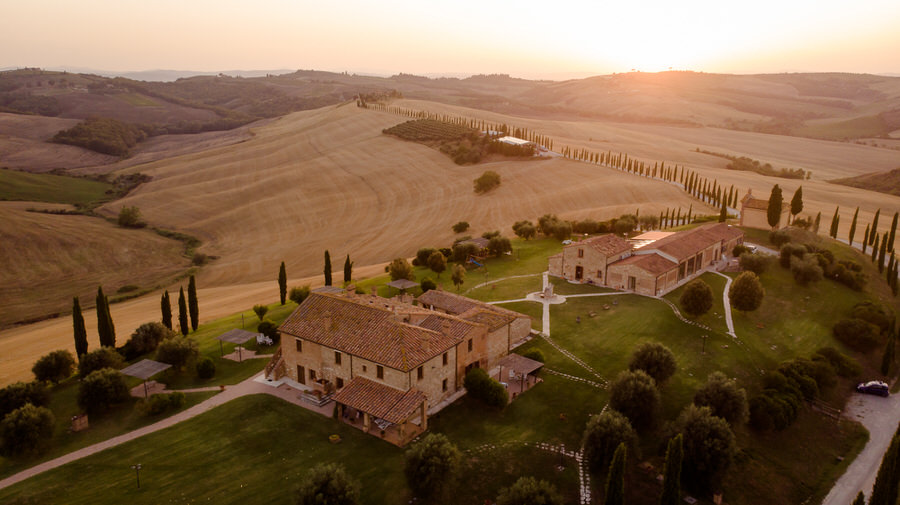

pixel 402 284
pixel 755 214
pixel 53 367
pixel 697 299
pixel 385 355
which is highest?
pixel 755 214

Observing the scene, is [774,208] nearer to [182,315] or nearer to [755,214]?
[755,214]

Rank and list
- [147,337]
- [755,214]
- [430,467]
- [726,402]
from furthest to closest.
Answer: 1. [755,214]
2. [147,337]
3. [726,402]
4. [430,467]

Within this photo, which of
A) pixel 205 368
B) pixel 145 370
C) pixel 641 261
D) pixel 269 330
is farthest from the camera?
pixel 641 261

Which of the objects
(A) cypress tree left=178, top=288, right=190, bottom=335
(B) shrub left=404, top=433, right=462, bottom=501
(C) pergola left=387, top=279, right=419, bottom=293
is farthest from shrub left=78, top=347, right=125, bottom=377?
(B) shrub left=404, top=433, right=462, bottom=501

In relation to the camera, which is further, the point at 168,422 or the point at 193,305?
the point at 193,305

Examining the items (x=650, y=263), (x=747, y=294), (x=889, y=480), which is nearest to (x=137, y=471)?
(x=889, y=480)

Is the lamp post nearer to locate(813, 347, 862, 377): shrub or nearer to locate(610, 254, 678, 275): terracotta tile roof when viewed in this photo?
locate(610, 254, 678, 275): terracotta tile roof
